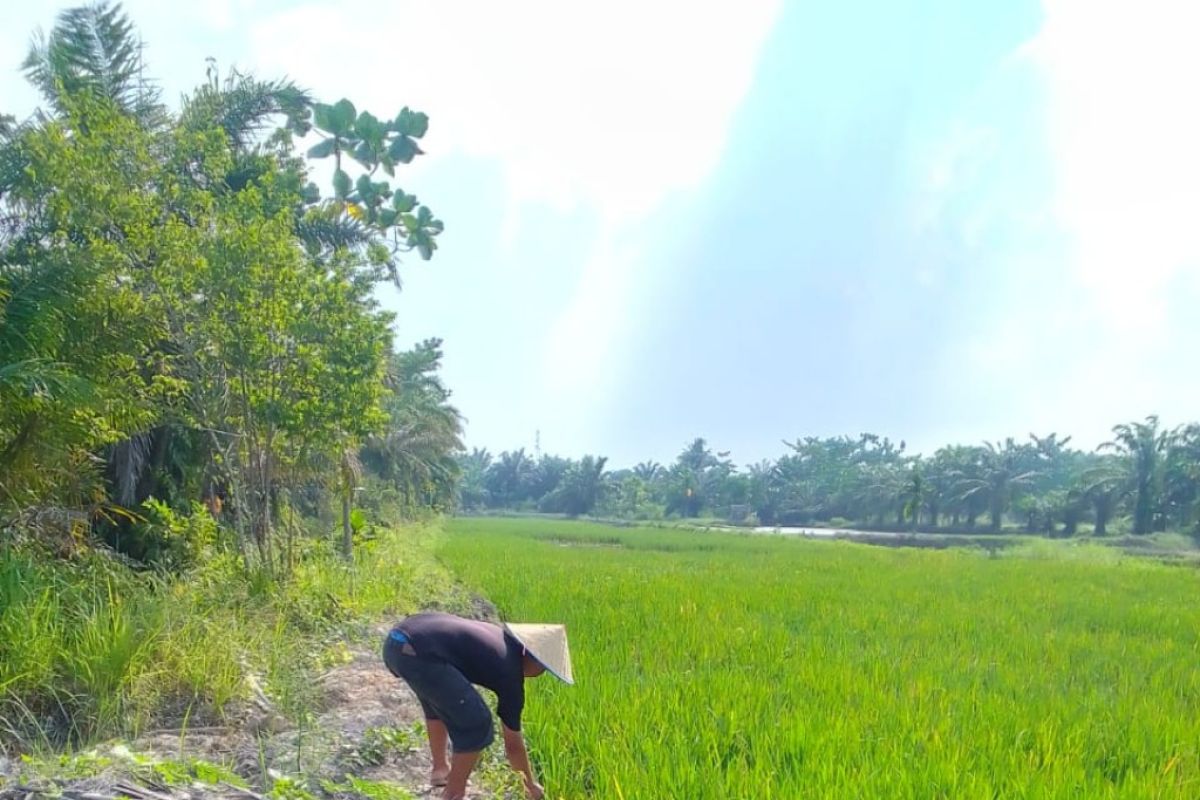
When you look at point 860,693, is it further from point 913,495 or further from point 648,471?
point 648,471

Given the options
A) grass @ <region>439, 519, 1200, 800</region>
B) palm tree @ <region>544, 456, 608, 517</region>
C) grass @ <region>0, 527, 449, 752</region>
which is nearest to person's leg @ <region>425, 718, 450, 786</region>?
grass @ <region>439, 519, 1200, 800</region>

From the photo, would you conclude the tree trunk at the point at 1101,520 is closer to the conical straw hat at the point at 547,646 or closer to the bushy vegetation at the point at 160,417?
the bushy vegetation at the point at 160,417

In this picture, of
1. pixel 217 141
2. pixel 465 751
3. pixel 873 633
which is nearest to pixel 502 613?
pixel 873 633

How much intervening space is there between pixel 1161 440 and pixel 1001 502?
8476 millimetres

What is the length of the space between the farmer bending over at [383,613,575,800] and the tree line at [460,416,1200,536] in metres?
34.4

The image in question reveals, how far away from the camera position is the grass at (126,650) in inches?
159

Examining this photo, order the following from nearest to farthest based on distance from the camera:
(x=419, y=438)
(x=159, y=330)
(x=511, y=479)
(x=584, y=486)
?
(x=159, y=330) → (x=419, y=438) → (x=584, y=486) → (x=511, y=479)

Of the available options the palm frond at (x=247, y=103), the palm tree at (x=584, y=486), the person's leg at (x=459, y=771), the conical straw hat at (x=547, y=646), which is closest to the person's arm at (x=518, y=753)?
the person's leg at (x=459, y=771)

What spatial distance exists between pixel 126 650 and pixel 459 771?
199 centimetres

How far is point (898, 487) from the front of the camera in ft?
169

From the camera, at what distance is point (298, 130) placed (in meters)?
12.7

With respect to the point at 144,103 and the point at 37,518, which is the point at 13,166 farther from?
the point at 37,518

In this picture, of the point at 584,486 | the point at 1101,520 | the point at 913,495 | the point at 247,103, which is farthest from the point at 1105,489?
the point at 247,103

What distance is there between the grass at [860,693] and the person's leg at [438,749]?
0.51 meters
